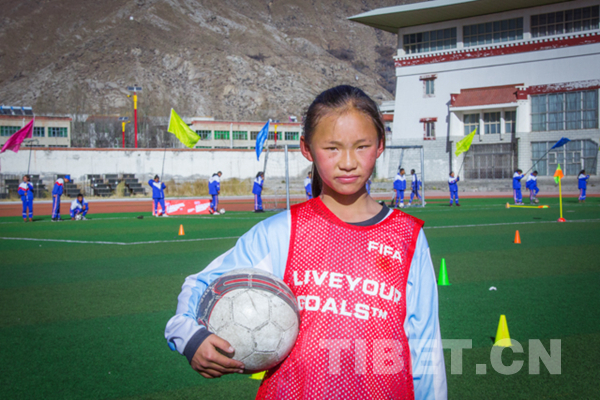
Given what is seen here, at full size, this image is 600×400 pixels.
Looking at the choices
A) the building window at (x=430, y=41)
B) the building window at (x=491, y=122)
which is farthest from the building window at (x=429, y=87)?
the building window at (x=491, y=122)

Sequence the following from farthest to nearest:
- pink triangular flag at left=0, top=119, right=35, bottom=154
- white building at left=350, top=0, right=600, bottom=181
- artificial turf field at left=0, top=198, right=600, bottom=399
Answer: white building at left=350, top=0, right=600, bottom=181, pink triangular flag at left=0, top=119, right=35, bottom=154, artificial turf field at left=0, top=198, right=600, bottom=399

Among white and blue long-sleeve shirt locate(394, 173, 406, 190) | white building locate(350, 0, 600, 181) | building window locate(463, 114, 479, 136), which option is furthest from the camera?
building window locate(463, 114, 479, 136)

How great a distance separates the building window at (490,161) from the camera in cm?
4262

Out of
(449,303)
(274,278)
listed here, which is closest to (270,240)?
(274,278)

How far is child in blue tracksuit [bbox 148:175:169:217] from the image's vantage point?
Answer: 21700 mm

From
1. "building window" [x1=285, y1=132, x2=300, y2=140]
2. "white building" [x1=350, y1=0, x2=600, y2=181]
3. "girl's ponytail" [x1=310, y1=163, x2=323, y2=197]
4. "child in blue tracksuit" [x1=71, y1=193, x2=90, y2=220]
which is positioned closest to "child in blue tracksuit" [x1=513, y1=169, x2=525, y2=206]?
"white building" [x1=350, y1=0, x2=600, y2=181]

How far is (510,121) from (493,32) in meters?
7.85

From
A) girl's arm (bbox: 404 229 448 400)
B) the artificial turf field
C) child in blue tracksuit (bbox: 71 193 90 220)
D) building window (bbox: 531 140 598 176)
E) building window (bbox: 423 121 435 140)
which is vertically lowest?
the artificial turf field

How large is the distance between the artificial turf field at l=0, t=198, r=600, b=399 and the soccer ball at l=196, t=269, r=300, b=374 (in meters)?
2.77

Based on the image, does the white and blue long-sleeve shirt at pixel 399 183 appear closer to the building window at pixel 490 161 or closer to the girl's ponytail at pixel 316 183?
the building window at pixel 490 161

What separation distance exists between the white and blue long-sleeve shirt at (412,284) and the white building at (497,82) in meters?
42.7

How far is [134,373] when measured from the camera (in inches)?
186

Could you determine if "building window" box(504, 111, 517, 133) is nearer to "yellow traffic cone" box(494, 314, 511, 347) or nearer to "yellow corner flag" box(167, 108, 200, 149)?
"yellow corner flag" box(167, 108, 200, 149)

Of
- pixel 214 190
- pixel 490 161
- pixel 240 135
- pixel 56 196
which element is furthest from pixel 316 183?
pixel 240 135
